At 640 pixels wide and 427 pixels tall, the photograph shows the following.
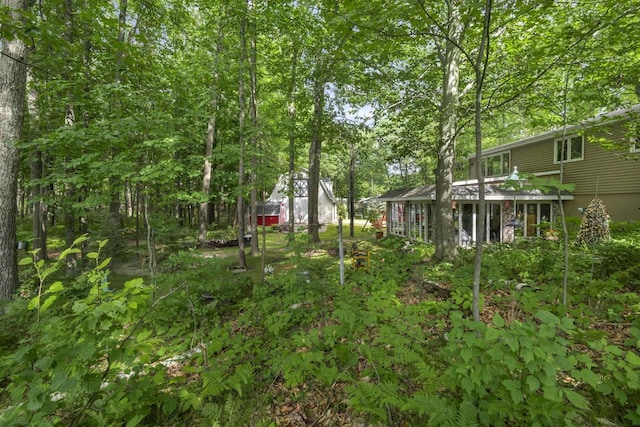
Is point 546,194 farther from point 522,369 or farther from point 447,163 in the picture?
point 522,369

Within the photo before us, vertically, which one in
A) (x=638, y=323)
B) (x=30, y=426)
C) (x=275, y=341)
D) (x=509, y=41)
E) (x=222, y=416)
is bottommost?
(x=222, y=416)

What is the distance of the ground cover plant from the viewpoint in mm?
1642

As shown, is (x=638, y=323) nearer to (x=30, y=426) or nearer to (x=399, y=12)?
(x=399, y=12)

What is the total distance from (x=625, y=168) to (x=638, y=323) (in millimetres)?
10978

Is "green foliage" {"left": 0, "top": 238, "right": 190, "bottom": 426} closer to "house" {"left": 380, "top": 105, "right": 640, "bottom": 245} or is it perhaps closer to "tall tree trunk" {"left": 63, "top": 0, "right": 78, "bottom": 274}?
"tall tree trunk" {"left": 63, "top": 0, "right": 78, "bottom": 274}

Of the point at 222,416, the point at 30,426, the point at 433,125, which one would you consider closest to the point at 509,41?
the point at 433,125

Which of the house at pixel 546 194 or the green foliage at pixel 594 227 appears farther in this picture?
the house at pixel 546 194

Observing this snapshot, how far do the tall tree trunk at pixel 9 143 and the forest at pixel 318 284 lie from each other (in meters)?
0.02

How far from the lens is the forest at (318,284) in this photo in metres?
1.79

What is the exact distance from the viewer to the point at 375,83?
745 centimetres

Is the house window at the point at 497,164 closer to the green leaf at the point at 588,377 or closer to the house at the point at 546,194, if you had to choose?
the house at the point at 546,194

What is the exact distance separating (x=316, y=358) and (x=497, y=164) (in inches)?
687

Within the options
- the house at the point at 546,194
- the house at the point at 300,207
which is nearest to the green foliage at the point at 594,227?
the house at the point at 546,194

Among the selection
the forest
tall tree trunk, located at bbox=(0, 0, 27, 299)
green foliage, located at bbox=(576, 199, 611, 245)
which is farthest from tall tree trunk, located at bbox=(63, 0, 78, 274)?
green foliage, located at bbox=(576, 199, 611, 245)
